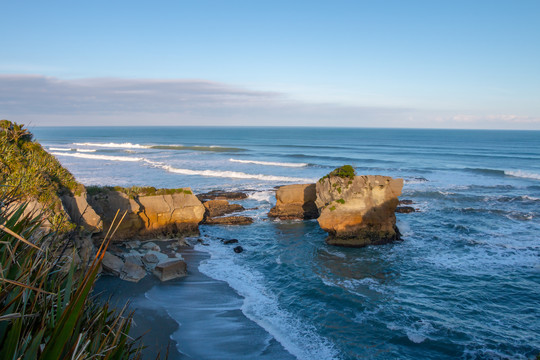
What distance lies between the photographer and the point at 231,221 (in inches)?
1150

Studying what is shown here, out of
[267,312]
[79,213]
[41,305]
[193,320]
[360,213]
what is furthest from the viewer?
[360,213]

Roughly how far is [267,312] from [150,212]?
500 inches

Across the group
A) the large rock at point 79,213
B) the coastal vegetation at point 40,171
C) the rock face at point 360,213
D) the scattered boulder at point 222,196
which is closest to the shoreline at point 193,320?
the large rock at point 79,213

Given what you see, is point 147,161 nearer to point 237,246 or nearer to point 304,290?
point 237,246

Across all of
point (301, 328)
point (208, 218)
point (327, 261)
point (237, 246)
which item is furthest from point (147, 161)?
point (301, 328)

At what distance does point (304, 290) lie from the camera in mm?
16859

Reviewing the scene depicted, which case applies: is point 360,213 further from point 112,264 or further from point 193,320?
point 112,264

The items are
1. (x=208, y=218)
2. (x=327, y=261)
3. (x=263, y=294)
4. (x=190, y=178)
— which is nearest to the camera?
(x=263, y=294)

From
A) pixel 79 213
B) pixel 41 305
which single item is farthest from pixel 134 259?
pixel 41 305

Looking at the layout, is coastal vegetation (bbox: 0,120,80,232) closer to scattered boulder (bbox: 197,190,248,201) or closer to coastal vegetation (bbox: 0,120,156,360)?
coastal vegetation (bbox: 0,120,156,360)

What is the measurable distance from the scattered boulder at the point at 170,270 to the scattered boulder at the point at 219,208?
1283cm

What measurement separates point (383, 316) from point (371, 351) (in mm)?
2563

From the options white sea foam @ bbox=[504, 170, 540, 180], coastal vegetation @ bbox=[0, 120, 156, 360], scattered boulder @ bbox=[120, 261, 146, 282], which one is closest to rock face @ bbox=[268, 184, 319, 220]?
scattered boulder @ bbox=[120, 261, 146, 282]

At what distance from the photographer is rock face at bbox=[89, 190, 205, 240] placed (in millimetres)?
22844
